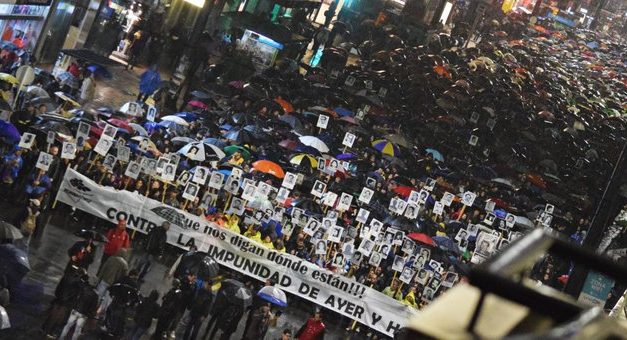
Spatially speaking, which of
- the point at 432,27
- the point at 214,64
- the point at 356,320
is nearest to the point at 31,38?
the point at 214,64

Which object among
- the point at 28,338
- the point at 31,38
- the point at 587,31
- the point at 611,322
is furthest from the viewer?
the point at 587,31

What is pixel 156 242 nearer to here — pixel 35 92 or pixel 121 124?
pixel 121 124

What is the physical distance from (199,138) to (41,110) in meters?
4.81

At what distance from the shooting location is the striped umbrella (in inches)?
1176

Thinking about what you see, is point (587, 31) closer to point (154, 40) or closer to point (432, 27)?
point (432, 27)

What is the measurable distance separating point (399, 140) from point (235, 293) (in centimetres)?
1591

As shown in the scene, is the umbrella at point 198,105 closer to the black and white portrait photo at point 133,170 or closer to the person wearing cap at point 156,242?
the black and white portrait photo at point 133,170

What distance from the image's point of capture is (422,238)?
22359mm

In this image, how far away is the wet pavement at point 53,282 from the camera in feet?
47.6

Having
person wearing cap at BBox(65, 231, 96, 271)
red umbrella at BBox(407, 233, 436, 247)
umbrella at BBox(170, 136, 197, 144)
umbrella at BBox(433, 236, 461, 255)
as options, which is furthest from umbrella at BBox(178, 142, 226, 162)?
person wearing cap at BBox(65, 231, 96, 271)

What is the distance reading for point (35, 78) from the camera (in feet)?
83.7

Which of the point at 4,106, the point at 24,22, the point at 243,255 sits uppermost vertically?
the point at 24,22


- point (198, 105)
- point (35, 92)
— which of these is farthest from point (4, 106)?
point (198, 105)

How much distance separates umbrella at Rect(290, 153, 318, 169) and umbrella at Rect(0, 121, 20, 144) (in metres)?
7.97
